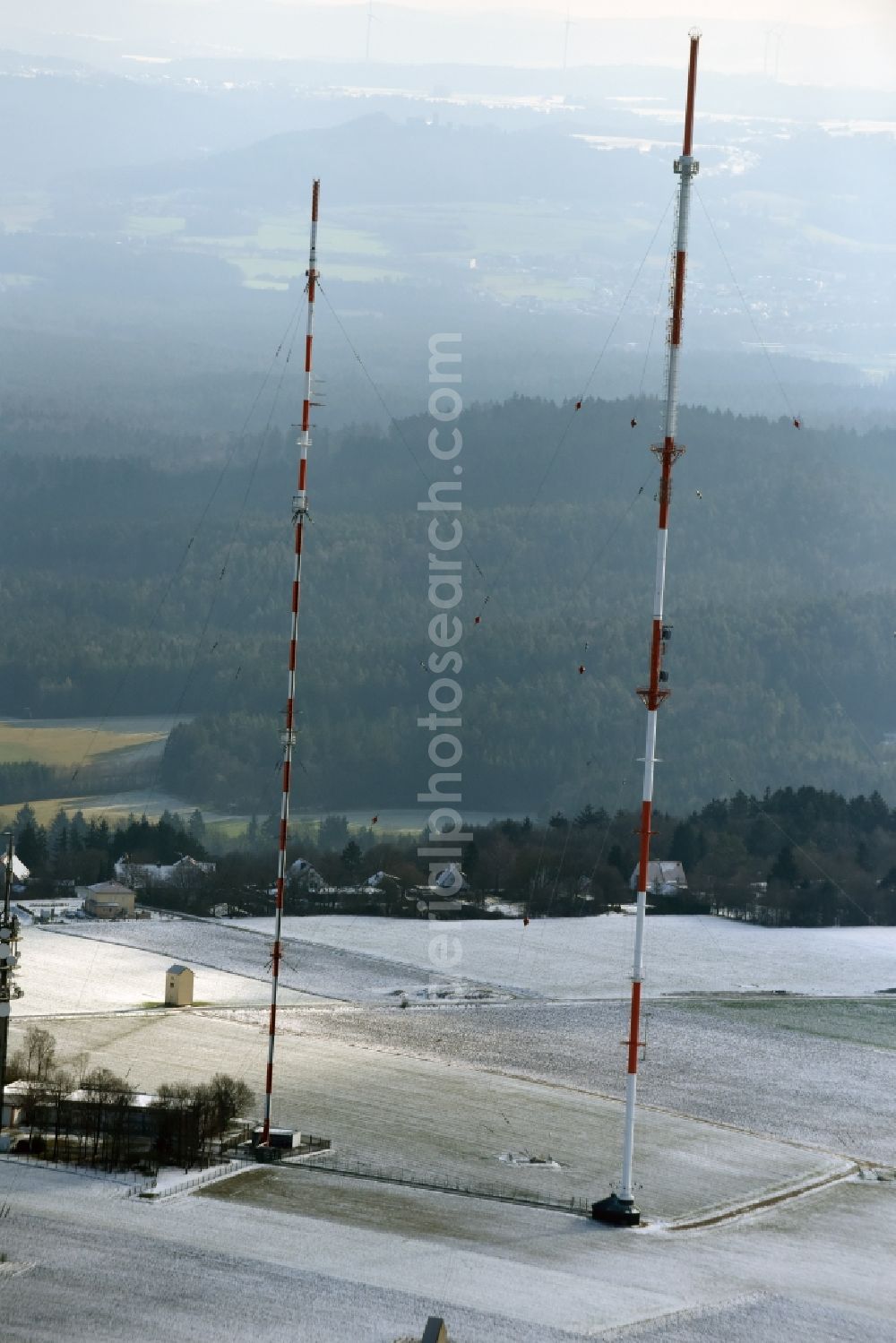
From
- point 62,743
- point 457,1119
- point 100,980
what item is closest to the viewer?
point 457,1119

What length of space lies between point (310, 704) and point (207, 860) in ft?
185

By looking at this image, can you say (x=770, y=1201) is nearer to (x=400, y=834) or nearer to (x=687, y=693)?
(x=400, y=834)

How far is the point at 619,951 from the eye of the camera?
80500mm

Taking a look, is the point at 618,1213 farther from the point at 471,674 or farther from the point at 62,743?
the point at 62,743

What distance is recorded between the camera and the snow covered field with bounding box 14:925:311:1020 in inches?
2432

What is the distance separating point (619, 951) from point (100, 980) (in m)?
22.8

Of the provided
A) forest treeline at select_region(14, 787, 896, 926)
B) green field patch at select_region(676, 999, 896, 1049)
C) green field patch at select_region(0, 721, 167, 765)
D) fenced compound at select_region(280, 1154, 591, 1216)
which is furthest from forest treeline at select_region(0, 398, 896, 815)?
fenced compound at select_region(280, 1154, 591, 1216)

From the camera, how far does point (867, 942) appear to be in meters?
88.4

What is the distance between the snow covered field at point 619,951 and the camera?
245ft

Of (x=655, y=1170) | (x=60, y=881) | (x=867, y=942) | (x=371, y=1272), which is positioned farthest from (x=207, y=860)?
(x=371, y=1272)

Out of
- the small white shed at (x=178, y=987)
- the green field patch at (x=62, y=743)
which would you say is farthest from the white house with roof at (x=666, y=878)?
the green field patch at (x=62, y=743)

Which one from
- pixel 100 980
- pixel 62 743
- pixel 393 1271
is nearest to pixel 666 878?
pixel 100 980

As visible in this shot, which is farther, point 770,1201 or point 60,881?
point 60,881

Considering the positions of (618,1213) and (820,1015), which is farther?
(820,1015)
